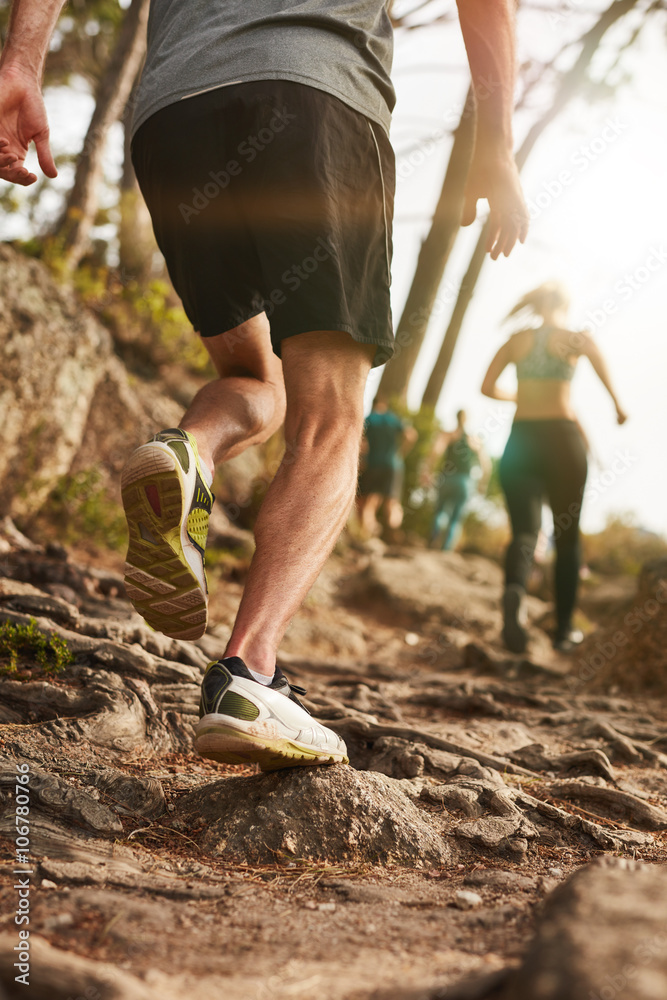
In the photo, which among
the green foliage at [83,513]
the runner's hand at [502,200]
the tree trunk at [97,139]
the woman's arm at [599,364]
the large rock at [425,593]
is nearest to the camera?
the runner's hand at [502,200]

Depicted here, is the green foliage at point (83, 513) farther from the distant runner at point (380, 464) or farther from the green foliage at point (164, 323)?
the distant runner at point (380, 464)

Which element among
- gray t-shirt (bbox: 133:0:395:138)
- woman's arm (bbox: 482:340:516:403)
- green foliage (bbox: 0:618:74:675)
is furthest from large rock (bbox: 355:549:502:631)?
gray t-shirt (bbox: 133:0:395:138)

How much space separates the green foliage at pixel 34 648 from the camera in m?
2.27

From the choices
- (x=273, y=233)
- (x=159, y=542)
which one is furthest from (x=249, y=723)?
(x=273, y=233)

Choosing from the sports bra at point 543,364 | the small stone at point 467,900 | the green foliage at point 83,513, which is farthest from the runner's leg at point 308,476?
the green foliage at point 83,513

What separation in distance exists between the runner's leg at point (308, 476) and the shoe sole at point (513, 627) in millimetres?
3755

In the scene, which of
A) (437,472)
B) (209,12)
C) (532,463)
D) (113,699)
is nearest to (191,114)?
(209,12)

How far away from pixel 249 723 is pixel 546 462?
403 cm

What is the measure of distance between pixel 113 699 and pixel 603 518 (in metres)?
14.3

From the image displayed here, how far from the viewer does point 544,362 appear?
5.20 meters

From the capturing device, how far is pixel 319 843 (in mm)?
1543

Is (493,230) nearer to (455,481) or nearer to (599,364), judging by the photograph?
(599,364)

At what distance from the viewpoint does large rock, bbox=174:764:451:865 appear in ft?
5.00

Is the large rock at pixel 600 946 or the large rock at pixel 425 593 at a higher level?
the large rock at pixel 600 946
